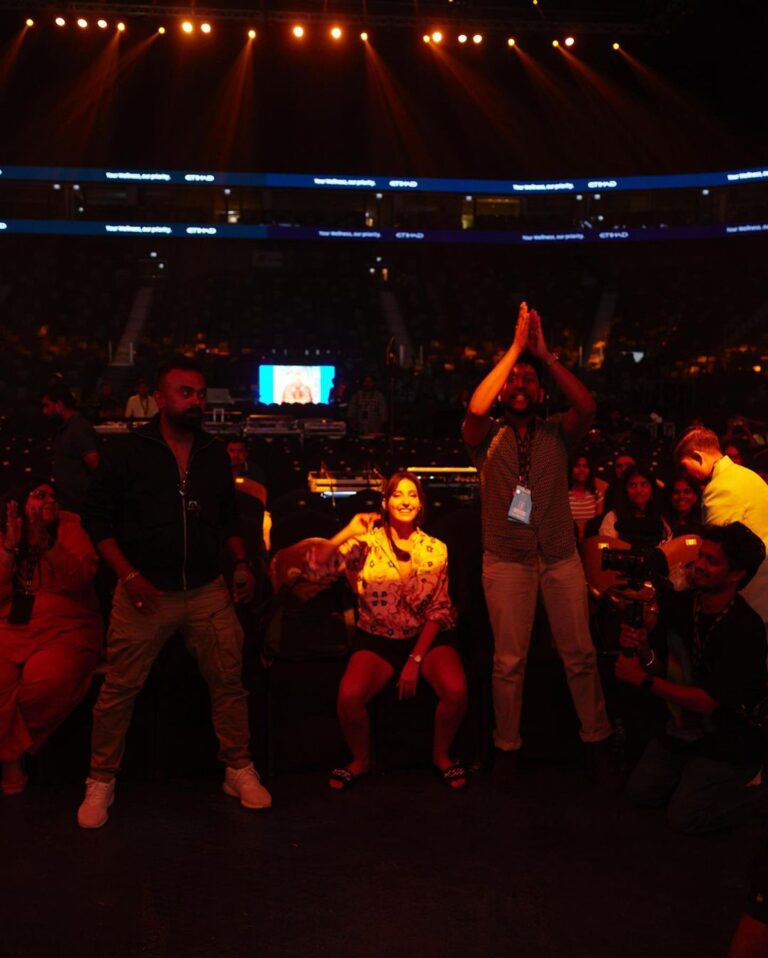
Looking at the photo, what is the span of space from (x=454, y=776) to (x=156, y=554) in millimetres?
1545

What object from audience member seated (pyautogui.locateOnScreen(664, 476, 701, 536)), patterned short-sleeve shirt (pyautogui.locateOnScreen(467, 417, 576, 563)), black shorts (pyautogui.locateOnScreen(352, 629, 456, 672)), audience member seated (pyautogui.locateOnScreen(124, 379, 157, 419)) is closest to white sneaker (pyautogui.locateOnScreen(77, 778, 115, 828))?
black shorts (pyautogui.locateOnScreen(352, 629, 456, 672))

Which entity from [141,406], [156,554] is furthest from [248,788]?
[141,406]

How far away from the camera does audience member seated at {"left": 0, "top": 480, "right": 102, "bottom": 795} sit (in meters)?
4.13

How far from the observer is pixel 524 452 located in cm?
436

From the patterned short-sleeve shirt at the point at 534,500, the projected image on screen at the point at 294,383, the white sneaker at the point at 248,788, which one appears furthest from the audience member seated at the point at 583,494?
the projected image on screen at the point at 294,383

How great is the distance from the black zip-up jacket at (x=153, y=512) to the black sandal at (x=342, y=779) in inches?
40.2

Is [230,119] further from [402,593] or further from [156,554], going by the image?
[156,554]

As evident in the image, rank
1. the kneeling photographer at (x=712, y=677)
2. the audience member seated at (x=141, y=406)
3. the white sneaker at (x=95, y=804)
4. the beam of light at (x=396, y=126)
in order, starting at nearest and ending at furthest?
the kneeling photographer at (x=712, y=677)
the white sneaker at (x=95, y=804)
the audience member seated at (x=141, y=406)
the beam of light at (x=396, y=126)

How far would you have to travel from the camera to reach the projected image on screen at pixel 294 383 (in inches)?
903

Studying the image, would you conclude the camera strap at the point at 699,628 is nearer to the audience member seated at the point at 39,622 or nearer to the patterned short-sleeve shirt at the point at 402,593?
the patterned short-sleeve shirt at the point at 402,593

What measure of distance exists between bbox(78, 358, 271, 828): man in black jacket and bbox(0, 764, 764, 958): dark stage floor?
242 mm

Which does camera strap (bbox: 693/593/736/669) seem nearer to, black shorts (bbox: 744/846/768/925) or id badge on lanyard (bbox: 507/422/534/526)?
id badge on lanyard (bbox: 507/422/534/526)

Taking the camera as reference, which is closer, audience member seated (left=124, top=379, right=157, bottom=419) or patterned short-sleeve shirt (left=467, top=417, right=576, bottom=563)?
patterned short-sleeve shirt (left=467, top=417, right=576, bottom=563)

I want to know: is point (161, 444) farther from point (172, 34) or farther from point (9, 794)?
point (172, 34)
